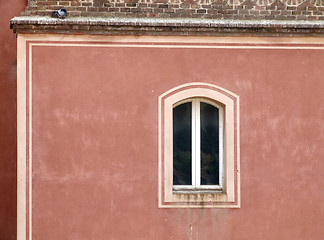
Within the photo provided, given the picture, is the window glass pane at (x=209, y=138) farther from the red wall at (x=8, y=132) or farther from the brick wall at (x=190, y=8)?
the red wall at (x=8, y=132)

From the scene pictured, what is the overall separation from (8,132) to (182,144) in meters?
3.17

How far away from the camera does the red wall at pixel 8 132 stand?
8.60 meters

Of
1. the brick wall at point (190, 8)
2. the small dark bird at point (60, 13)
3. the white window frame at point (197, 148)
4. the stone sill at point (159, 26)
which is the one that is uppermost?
the brick wall at point (190, 8)

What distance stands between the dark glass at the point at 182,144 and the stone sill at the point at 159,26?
1259 mm

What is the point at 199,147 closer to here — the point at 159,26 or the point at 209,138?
the point at 209,138

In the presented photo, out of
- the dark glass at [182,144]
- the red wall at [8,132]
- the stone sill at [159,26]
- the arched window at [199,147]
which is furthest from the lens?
the red wall at [8,132]

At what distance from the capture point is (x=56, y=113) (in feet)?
24.7

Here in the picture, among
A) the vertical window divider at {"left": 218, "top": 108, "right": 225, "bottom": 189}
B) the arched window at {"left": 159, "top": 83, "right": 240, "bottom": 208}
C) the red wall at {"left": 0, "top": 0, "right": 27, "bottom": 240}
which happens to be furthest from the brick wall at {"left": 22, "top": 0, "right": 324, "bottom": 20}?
the vertical window divider at {"left": 218, "top": 108, "right": 225, "bottom": 189}

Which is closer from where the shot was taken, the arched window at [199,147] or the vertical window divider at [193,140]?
the arched window at [199,147]

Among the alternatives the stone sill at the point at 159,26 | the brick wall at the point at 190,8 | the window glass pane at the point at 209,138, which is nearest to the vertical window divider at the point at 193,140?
the window glass pane at the point at 209,138

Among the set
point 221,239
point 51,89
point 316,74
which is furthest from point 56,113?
point 316,74

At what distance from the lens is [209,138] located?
7.92 metres

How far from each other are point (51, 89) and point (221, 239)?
359cm

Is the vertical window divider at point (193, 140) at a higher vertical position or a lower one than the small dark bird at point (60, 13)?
lower
